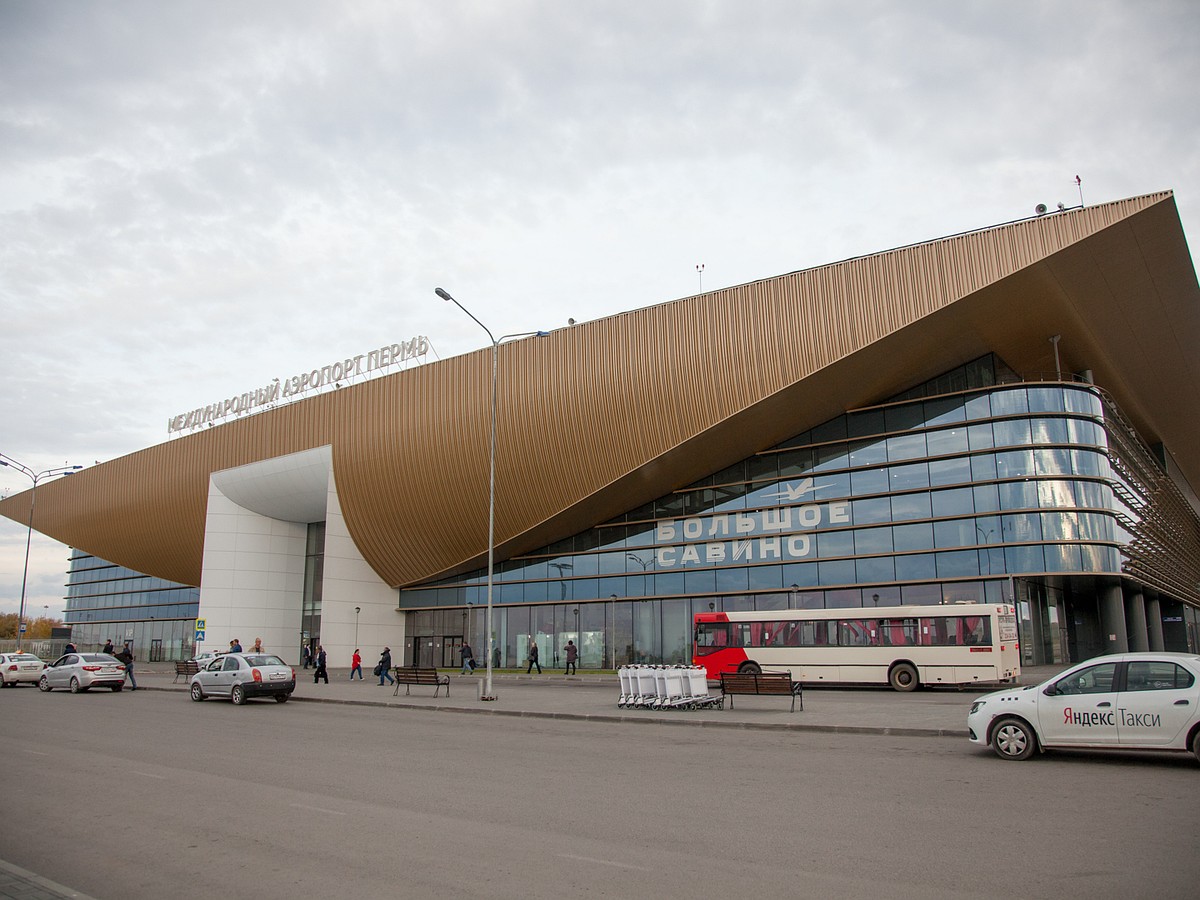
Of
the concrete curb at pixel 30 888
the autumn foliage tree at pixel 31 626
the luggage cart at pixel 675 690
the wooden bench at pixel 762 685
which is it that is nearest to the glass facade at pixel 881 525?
the wooden bench at pixel 762 685

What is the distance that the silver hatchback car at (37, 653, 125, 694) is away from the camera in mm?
30016

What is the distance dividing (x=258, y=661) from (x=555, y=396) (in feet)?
49.9

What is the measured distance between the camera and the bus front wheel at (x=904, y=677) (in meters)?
25.3

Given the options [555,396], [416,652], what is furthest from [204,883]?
[416,652]

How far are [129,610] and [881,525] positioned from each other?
59.7 m

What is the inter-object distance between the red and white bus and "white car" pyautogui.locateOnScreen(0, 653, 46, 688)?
26.6 m

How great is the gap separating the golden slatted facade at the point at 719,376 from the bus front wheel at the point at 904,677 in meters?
10.4

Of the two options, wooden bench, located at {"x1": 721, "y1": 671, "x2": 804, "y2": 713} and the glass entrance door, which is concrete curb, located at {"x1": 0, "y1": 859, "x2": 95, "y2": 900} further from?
the glass entrance door

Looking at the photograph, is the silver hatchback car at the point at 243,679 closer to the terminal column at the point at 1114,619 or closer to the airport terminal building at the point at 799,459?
the airport terminal building at the point at 799,459

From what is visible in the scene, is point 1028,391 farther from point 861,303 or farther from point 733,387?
point 733,387

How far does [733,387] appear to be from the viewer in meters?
32.0

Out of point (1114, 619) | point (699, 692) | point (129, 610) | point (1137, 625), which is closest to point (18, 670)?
point (699, 692)

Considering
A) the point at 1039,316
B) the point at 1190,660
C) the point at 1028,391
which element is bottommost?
the point at 1190,660

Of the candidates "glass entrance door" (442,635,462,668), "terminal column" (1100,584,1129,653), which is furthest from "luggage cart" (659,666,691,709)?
"glass entrance door" (442,635,462,668)
